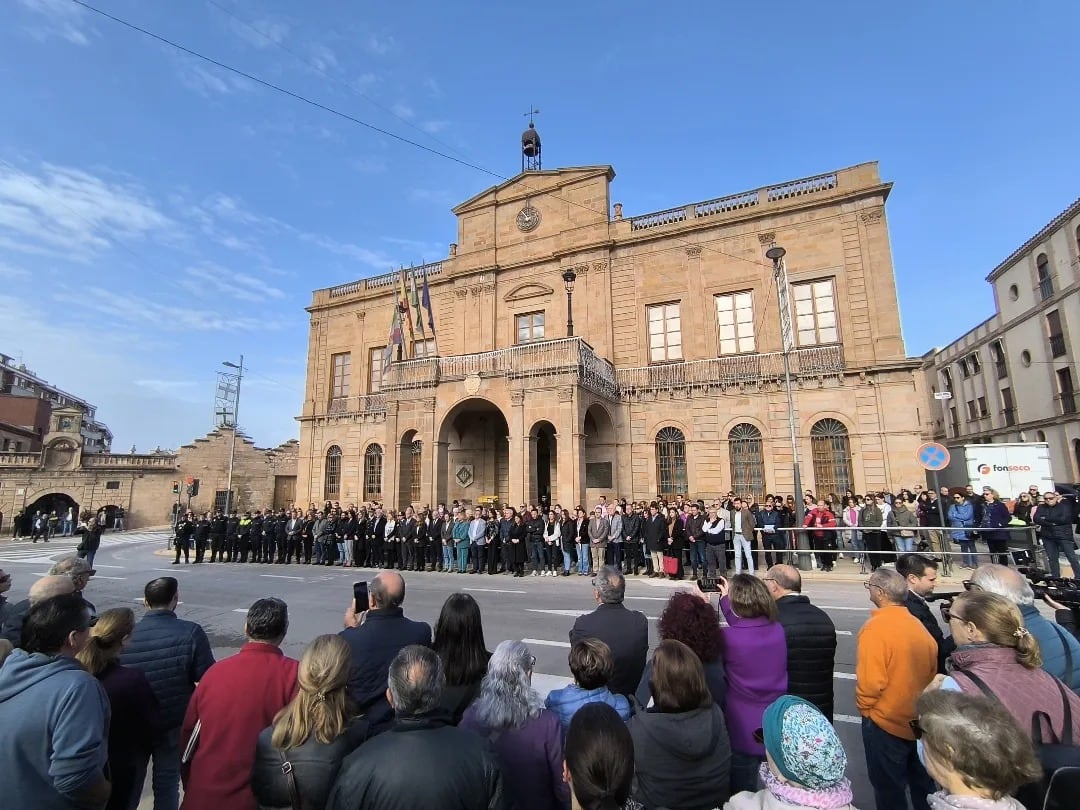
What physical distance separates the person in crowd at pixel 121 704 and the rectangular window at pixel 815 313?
20.9 meters

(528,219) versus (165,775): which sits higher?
(528,219)

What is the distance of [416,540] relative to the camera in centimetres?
1598

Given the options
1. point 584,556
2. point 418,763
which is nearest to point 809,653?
point 418,763

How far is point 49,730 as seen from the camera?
2246 mm

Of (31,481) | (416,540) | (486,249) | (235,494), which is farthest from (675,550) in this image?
(31,481)

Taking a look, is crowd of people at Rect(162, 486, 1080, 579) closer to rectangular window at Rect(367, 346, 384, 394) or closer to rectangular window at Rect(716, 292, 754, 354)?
rectangular window at Rect(716, 292, 754, 354)

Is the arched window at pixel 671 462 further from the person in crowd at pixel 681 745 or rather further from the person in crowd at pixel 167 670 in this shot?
the person in crowd at pixel 167 670

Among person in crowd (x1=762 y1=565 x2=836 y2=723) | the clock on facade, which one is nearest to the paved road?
person in crowd (x1=762 y1=565 x2=836 y2=723)

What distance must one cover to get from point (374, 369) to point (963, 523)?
80.2 ft

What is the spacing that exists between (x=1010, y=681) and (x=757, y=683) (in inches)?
47.1

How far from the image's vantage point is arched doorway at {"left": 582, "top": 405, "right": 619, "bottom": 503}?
2008 cm

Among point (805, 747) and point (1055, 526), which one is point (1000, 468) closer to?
point (1055, 526)

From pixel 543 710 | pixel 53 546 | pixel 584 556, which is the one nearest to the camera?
pixel 543 710

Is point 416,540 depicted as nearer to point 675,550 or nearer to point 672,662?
point 675,550
